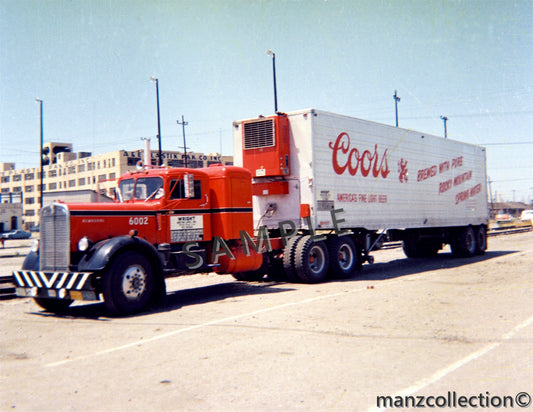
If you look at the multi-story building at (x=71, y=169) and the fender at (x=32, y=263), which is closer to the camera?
the fender at (x=32, y=263)

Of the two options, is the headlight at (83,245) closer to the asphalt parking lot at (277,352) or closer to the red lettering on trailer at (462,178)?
the asphalt parking lot at (277,352)

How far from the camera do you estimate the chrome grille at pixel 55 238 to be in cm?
911

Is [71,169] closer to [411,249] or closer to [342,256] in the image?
[411,249]

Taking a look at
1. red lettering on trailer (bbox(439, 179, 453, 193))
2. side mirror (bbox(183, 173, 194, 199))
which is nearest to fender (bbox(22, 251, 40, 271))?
side mirror (bbox(183, 173, 194, 199))

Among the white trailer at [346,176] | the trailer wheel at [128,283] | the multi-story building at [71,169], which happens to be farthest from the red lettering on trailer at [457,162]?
the multi-story building at [71,169]

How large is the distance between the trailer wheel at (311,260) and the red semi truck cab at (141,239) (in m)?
1.00

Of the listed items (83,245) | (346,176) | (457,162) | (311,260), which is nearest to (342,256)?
(311,260)

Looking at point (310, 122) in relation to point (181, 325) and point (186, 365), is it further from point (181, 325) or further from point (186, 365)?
point (186, 365)

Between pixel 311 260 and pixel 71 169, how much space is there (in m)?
98.6

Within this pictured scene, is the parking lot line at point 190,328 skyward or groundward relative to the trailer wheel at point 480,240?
groundward

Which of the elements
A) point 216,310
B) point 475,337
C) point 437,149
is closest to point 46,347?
point 216,310

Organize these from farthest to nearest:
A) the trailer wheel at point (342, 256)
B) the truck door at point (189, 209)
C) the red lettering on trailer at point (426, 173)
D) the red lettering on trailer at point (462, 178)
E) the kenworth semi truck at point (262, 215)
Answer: the red lettering on trailer at point (462, 178) → the red lettering on trailer at point (426, 173) → the trailer wheel at point (342, 256) → the truck door at point (189, 209) → the kenworth semi truck at point (262, 215)

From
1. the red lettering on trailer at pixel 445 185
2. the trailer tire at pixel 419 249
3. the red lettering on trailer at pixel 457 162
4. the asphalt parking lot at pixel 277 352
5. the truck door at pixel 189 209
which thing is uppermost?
the red lettering on trailer at pixel 457 162

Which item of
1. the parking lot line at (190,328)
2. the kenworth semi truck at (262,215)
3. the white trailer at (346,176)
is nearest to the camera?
the parking lot line at (190,328)
